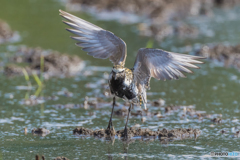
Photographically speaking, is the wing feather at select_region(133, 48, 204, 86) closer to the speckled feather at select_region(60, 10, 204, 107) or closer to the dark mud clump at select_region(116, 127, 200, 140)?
the speckled feather at select_region(60, 10, 204, 107)

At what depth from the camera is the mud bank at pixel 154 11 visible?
15312 millimetres

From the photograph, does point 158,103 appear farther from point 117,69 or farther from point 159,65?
point 117,69

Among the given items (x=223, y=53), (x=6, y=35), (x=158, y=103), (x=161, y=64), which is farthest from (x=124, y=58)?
(x=6, y=35)

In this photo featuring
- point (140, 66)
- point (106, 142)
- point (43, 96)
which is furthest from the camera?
point (43, 96)

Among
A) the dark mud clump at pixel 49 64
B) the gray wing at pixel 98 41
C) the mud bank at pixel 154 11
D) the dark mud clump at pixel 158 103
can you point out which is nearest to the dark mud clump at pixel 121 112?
the dark mud clump at pixel 158 103

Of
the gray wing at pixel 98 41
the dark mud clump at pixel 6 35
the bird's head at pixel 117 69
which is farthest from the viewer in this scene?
the dark mud clump at pixel 6 35

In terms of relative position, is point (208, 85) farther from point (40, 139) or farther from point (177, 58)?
point (40, 139)

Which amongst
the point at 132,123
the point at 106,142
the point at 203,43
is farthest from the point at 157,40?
the point at 106,142

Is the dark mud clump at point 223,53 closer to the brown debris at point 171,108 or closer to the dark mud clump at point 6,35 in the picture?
the brown debris at point 171,108

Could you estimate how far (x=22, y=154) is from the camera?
6.04 metres

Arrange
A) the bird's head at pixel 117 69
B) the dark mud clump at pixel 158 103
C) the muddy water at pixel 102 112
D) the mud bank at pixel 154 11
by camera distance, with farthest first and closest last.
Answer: the mud bank at pixel 154 11, the dark mud clump at pixel 158 103, the bird's head at pixel 117 69, the muddy water at pixel 102 112

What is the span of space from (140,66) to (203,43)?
7.05m

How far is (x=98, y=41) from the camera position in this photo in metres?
7.07

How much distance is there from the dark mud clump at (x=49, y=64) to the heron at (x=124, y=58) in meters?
3.78
